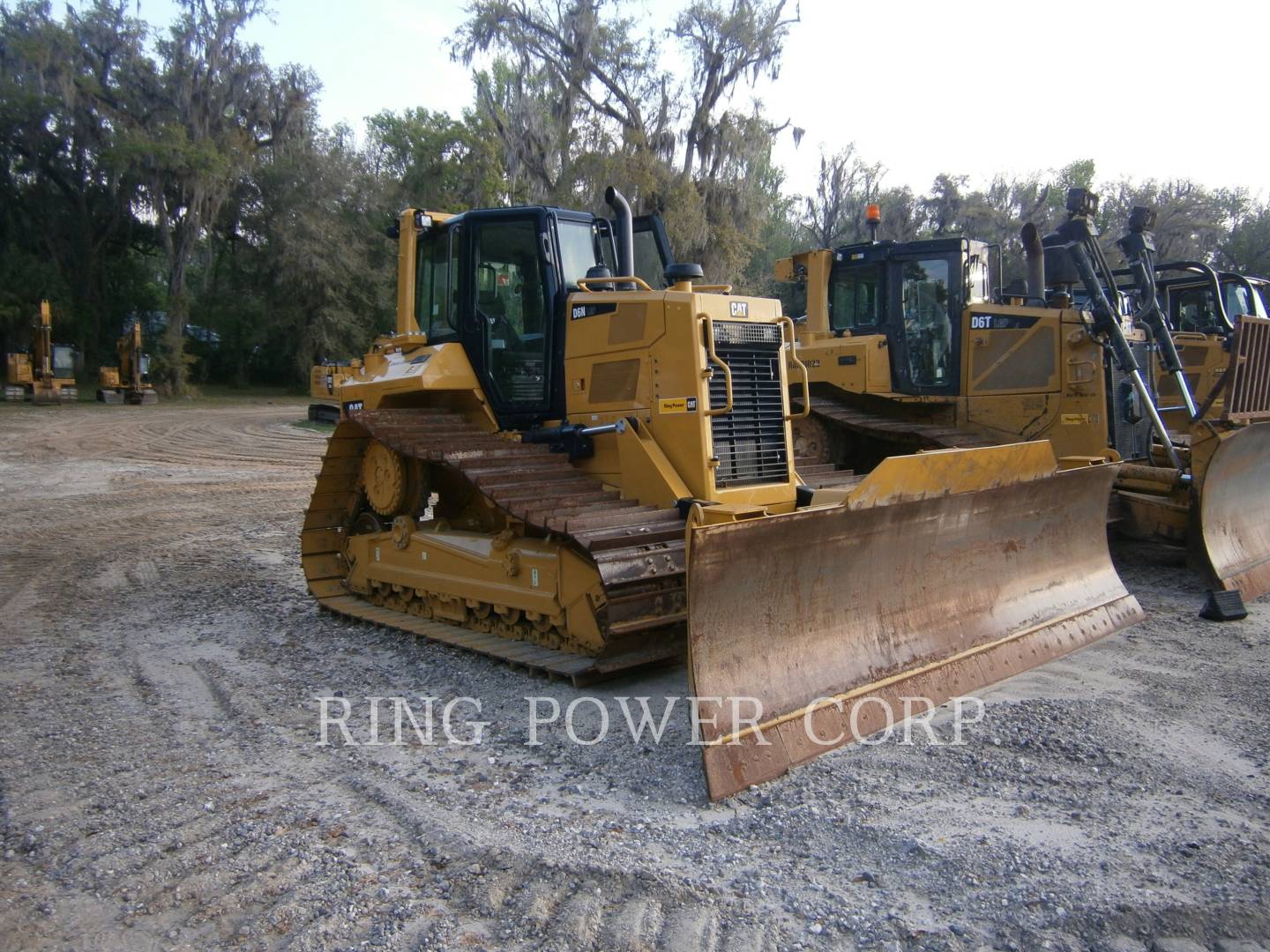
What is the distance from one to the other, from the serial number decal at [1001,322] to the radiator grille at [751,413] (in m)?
4.30

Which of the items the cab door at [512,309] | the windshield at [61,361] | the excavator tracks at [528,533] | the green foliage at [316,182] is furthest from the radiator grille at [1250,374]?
the windshield at [61,361]

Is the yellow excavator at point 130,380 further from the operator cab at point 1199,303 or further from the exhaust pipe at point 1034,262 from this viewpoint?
the operator cab at point 1199,303

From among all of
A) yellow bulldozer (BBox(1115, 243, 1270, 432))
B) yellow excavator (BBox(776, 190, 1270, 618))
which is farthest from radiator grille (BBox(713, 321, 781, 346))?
yellow bulldozer (BBox(1115, 243, 1270, 432))

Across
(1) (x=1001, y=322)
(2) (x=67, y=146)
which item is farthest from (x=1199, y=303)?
(2) (x=67, y=146)

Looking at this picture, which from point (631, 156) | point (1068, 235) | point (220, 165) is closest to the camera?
point (1068, 235)

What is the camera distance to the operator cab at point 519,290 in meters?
6.32

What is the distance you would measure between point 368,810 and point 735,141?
24.9 meters

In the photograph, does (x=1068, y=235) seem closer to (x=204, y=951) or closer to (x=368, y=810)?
(x=368, y=810)

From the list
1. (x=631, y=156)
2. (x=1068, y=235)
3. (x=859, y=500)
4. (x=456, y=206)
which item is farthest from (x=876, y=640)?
(x=456, y=206)

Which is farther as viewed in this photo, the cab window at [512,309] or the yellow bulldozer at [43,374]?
the yellow bulldozer at [43,374]

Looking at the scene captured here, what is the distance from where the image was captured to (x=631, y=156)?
25.2 metres

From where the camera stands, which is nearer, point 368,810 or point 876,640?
point 368,810

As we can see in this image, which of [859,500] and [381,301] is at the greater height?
[381,301]

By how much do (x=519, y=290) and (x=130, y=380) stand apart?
27.3 metres
